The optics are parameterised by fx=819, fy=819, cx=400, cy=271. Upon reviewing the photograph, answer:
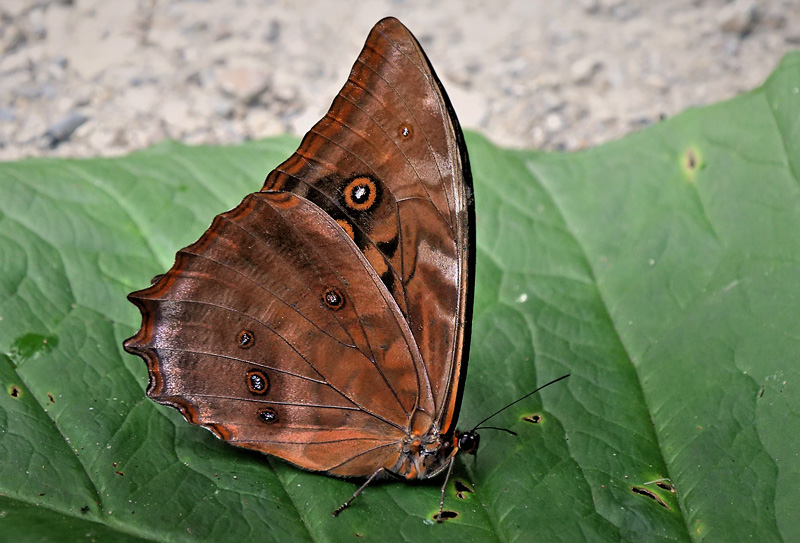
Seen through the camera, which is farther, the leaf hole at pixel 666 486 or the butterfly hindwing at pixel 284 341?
the leaf hole at pixel 666 486

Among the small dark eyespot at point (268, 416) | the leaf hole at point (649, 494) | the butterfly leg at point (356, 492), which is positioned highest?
the small dark eyespot at point (268, 416)

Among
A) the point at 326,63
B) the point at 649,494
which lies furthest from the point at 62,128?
the point at 649,494

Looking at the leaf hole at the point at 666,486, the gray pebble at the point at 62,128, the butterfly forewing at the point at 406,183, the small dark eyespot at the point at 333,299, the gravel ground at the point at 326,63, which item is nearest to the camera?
the butterfly forewing at the point at 406,183

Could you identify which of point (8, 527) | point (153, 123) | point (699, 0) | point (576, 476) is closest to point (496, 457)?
point (576, 476)

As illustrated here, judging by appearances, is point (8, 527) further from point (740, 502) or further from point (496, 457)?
point (740, 502)

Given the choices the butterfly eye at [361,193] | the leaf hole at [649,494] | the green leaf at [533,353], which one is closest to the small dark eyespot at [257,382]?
the green leaf at [533,353]

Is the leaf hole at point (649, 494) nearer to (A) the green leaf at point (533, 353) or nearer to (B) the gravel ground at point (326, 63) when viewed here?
(A) the green leaf at point (533, 353)

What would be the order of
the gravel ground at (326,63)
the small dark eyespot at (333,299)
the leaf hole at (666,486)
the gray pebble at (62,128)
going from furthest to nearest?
the gravel ground at (326,63), the gray pebble at (62,128), the leaf hole at (666,486), the small dark eyespot at (333,299)

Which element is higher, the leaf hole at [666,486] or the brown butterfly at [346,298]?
the brown butterfly at [346,298]
